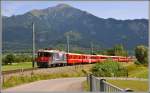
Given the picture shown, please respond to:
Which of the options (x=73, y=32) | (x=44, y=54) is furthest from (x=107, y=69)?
(x=73, y=32)

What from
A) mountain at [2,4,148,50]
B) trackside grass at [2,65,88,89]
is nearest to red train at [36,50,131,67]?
trackside grass at [2,65,88,89]

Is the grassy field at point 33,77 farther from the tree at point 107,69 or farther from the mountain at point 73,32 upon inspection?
the mountain at point 73,32

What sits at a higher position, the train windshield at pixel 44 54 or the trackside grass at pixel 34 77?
the train windshield at pixel 44 54

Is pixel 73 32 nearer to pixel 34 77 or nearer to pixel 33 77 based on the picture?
pixel 34 77

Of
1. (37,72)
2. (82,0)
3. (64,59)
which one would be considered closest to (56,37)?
(64,59)

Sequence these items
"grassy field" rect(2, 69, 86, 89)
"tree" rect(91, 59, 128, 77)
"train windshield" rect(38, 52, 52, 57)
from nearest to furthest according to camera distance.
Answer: "grassy field" rect(2, 69, 86, 89)
"tree" rect(91, 59, 128, 77)
"train windshield" rect(38, 52, 52, 57)

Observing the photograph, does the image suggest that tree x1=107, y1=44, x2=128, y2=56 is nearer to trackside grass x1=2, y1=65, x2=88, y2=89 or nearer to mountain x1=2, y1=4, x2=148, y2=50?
mountain x1=2, y1=4, x2=148, y2=50

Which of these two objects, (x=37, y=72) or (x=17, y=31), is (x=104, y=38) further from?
(x=37, y=72)

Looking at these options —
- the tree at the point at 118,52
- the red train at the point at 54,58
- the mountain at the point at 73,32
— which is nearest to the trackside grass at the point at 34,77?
the red train at the point at 54,58

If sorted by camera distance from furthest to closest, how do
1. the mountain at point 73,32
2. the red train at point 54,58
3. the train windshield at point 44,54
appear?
the mountain at point 73,32
the train windshield at point 44,54
the red train at point 54,58

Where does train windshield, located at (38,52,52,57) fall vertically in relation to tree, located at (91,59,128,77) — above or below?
above

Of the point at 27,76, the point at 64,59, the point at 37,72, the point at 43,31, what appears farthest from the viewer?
the point at 43,31

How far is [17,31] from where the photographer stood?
560ft

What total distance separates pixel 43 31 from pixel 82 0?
15644cm
